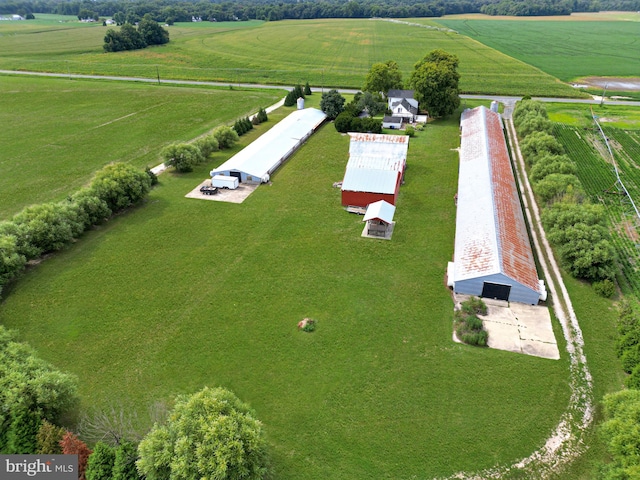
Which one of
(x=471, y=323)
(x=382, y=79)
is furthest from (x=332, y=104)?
(x=471, y=323)

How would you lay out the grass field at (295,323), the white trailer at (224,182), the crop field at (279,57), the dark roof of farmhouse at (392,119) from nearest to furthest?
the grass field at (295,323)
the white trailer at (224,182)
the dark roof of farmhouse at (392,119)
the crop field at (279,57)

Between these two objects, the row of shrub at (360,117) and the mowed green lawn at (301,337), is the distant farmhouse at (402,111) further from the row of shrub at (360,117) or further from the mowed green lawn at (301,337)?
the mowed green lawn at (301,337)

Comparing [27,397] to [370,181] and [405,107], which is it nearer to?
[370,181]

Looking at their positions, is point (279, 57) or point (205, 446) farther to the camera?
point (279, 57)

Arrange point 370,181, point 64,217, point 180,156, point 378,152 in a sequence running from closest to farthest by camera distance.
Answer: point 64,217
point 370,181
point 180,156
point 378,152

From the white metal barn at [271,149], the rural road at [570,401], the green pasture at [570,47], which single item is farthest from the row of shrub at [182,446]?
the green pasture at [570,47]

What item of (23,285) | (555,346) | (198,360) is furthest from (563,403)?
(23,285)
